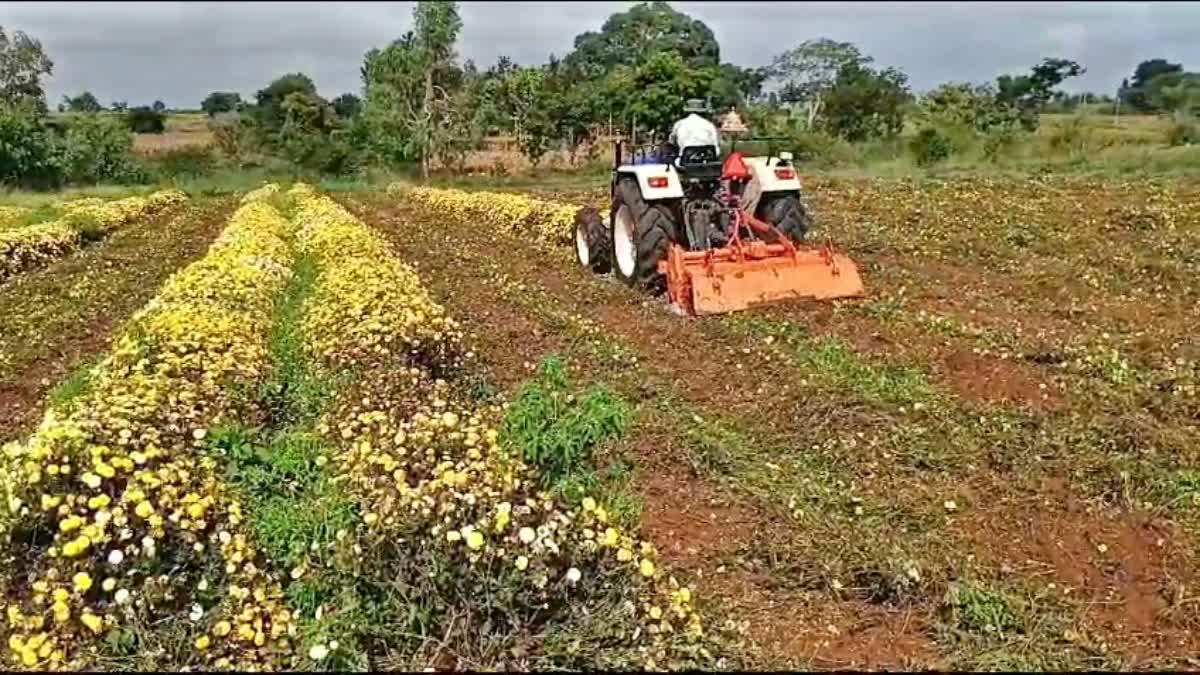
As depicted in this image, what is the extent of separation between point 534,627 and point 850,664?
3.82 feet

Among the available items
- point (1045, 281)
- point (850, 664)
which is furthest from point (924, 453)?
point (1045, 281)

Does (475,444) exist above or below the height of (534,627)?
above

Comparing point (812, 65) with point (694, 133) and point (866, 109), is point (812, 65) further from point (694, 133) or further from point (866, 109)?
point (694, 133)

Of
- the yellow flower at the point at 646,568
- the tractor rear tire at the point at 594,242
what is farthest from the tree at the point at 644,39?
the yellow flower at the point at 646,568

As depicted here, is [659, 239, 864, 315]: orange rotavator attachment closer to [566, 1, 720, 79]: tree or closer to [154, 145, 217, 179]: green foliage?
[154, 145, 217, 179]: green foliage

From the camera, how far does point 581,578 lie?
3846 millimetres

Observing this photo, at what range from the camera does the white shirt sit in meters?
11.4

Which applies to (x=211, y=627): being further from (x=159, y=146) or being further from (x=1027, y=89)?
(x=159, y=146)

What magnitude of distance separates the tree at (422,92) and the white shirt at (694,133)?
104 ft

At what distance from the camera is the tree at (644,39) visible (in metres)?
56.2

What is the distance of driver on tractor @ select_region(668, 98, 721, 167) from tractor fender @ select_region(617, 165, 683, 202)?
320mm

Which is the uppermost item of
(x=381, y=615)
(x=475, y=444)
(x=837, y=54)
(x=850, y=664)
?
(x=837, y=54)

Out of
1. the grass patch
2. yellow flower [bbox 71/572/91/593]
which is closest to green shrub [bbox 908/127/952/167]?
the grass patch

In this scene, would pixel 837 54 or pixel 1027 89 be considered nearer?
pixel 1027 89
